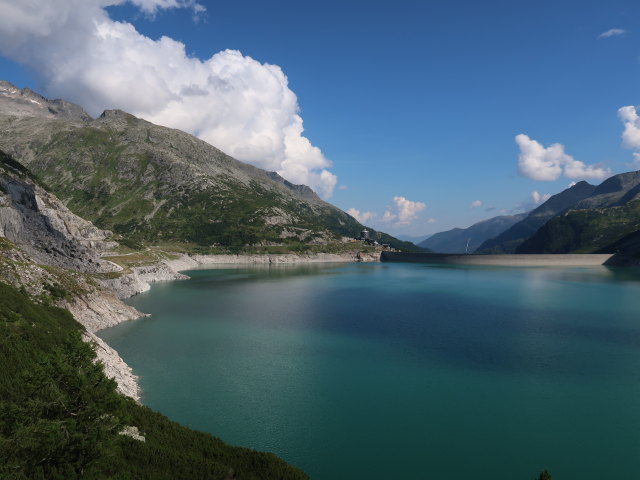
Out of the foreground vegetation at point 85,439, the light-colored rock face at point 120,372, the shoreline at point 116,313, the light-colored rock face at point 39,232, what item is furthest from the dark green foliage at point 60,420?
the light-colored rock face at point 39,232

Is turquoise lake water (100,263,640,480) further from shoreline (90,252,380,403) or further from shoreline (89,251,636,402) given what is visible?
shoreline (89,251,636,402)

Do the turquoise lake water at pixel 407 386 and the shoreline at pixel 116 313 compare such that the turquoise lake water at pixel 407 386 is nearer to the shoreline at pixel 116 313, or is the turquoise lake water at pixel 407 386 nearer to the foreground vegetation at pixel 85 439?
the shoreline at pixel 116 313

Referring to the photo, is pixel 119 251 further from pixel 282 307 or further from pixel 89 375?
pixel 89 375

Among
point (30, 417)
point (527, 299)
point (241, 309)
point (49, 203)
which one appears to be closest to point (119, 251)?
point (49, 203)

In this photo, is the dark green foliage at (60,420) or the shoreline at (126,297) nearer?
the dark green foliage at (60,420)

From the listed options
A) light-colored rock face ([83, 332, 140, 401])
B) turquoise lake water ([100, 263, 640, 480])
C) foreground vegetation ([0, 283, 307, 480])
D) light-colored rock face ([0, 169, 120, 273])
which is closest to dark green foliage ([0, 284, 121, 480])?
foreground vegetation ([0, 283, 307, 480])
